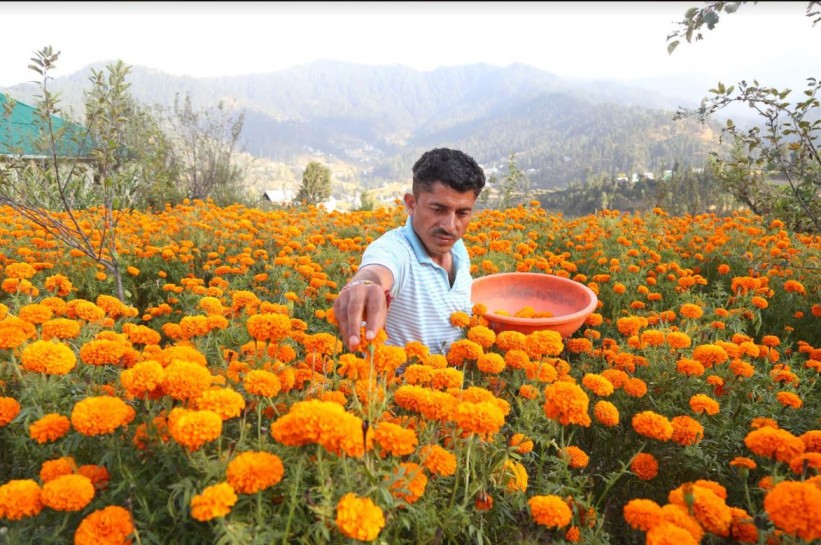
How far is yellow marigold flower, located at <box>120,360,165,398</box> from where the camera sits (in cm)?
118

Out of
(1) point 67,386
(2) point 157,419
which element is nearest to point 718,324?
(2) point 157,419

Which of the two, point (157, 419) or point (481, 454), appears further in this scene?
point (481, 454)

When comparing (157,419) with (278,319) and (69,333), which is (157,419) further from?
(69,333)

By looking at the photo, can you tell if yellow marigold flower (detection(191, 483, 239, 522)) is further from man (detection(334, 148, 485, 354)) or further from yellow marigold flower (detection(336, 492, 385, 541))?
man (detection(334, 148, 485, 354))

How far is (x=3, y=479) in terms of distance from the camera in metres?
1.48

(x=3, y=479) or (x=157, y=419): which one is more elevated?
(x=157, y=419)

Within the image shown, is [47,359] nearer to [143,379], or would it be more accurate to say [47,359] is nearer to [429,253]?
[143,379]

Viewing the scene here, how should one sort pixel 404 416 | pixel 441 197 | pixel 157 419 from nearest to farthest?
pixel 157 419, pixel 404 416, pixel 441 197

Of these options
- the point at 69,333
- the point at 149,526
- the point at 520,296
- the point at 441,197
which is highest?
the point at 441,197

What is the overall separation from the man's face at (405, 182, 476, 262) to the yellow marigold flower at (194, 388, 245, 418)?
1.60 meters

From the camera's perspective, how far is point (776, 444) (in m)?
1.34

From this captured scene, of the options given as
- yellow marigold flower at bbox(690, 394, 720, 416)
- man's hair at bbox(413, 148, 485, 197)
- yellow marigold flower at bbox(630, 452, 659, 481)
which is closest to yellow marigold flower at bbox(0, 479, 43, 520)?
yellow marigold flower at bbox(630, 452, 659, 481)

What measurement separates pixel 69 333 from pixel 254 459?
1126 millimetres

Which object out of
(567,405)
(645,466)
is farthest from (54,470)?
(645,466)
